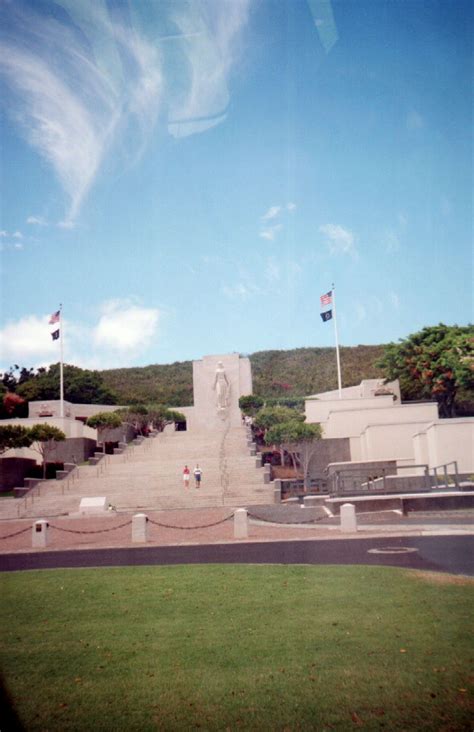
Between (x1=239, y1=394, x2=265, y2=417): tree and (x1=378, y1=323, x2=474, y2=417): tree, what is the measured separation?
12.6 m

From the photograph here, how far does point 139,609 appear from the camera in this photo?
9266 mm

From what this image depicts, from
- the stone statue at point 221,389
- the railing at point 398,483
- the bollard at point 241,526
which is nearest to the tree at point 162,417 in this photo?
the stone statue at point 221,389

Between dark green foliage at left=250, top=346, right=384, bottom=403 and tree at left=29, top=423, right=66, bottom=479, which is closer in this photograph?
tree at left=29, top=423, right=66, bottom=479

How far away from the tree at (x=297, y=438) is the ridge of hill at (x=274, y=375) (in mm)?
34526

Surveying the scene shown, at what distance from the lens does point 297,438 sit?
118ft

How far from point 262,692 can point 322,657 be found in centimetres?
102

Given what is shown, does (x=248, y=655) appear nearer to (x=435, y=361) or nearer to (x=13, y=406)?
(x=435, y=361)

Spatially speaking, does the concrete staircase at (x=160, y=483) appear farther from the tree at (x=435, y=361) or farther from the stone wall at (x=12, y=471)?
the tree at (x=435, y=361)

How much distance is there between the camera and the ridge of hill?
78000 mm

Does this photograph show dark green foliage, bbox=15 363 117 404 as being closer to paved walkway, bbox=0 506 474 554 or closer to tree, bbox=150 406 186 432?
tree, bbox=150 406 186 432

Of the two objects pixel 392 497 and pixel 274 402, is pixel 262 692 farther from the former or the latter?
pixel 274 402

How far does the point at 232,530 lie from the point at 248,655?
1352 centimetres

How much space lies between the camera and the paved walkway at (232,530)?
58.1ft

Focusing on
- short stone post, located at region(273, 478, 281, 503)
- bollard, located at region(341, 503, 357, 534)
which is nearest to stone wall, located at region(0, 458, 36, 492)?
short stone post, located at region(273, 478, 281, 503)
